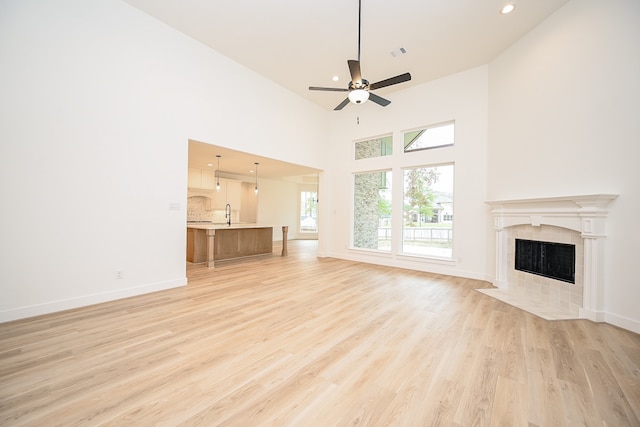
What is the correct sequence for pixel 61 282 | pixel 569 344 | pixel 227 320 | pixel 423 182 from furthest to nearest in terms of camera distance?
pixel 423 182 → pixel 61 282 → pixel 227 320 → pixel 569 344

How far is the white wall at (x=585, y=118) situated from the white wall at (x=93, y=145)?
5.26 m

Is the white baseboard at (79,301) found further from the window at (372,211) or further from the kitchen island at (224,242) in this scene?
the window at (372,211)

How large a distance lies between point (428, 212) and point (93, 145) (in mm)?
5970

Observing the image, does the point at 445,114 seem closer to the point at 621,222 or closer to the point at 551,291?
the point at 621,222

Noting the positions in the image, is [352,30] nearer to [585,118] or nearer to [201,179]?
[585,118]

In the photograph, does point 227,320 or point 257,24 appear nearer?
point 227,320

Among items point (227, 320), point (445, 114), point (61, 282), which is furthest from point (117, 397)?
point (445, 114)

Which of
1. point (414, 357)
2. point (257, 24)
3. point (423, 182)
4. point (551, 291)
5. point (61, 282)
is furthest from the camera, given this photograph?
point (423, 182)

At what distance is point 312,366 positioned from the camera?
192 cm

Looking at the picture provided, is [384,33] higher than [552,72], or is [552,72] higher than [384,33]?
[384,33]

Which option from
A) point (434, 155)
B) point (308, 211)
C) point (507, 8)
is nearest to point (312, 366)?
point (434, 155)

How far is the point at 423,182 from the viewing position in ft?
18.3

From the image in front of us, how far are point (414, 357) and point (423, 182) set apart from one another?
14.1 ft

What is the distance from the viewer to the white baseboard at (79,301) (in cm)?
Answer: 268
